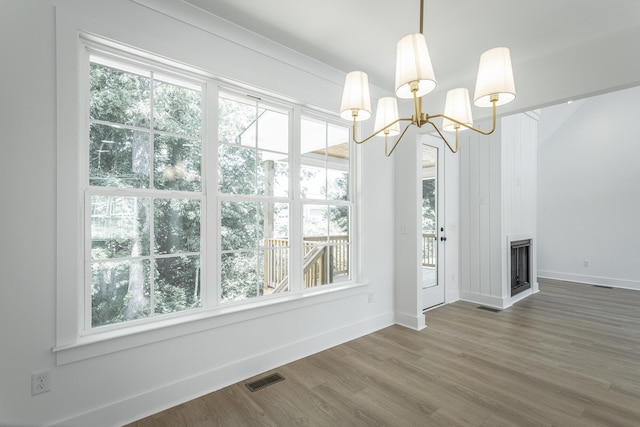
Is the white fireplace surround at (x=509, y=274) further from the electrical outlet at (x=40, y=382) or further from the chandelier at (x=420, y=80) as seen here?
the electrical outlet at (x=40, y=382)

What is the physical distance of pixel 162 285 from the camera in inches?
87.4

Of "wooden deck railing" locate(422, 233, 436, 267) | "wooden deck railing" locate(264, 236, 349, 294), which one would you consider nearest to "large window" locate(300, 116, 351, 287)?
"wooden deck railing" locate(264, 236, 349, 294)

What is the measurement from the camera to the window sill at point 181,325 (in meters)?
1.83

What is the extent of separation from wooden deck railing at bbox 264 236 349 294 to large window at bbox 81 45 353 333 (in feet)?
0.04

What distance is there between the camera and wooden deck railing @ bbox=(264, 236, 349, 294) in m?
2.81

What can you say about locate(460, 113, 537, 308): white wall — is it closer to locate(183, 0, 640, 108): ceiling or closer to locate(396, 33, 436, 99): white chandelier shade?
locate(183, 0, 640, 108): ceiling

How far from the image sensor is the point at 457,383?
2.43 meters

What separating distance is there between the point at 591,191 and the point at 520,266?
2438mm

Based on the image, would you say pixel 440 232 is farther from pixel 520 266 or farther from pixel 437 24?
pixel 437 24

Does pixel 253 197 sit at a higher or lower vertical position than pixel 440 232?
higher

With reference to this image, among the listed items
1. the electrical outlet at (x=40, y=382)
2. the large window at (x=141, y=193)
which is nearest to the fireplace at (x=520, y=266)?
the large window at (x=141, y=193)

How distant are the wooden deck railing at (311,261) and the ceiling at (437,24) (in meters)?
1.82

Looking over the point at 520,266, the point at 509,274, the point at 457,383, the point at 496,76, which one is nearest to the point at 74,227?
the point at 496,76

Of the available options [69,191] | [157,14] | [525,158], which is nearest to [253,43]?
[157,14]
